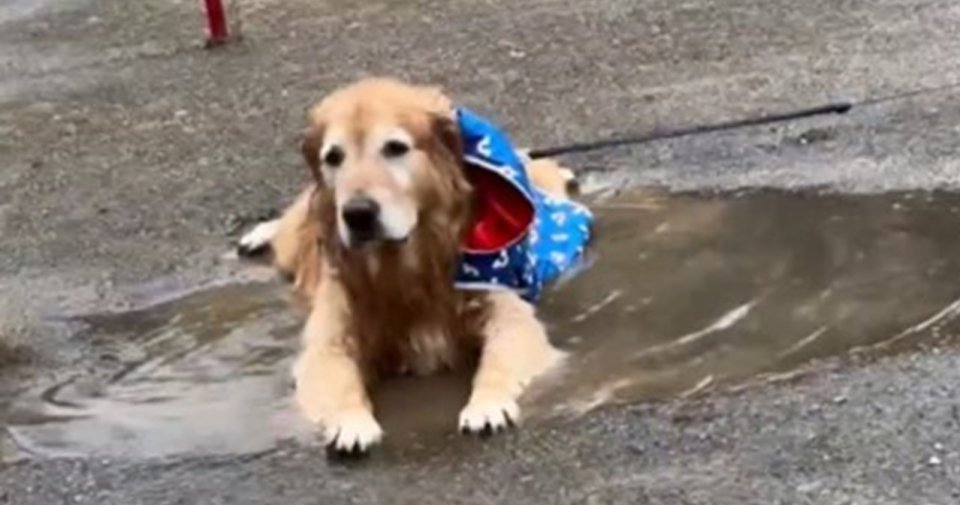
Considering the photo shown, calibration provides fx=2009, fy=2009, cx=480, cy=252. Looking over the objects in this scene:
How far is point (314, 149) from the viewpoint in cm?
647

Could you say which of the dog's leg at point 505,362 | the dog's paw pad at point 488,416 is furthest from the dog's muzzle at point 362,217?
the dog's paw pad at point 488,416

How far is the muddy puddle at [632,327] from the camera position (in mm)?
6016

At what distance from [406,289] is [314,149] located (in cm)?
54

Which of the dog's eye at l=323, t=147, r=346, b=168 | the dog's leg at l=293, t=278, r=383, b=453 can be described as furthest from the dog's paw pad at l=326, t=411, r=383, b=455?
the dog's eye at l=323, t=147, r=346, b=168

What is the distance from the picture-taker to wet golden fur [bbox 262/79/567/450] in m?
6.31

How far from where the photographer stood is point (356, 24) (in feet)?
42.2

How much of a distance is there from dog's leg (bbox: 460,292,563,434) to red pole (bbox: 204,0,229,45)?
6.02 meters

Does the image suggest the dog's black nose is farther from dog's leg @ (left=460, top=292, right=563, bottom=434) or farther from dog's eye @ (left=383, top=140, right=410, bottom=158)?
dog's leg @ (left=460, top=292, right=563, bottom=434)

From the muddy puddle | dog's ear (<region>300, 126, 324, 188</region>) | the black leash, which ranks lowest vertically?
the black leash

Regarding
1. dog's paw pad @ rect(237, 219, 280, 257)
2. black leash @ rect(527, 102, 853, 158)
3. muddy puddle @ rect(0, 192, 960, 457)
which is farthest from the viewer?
black leash @ rect(527, 102, 853, 158)

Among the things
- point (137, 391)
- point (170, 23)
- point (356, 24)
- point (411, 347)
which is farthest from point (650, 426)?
point (170, 23)

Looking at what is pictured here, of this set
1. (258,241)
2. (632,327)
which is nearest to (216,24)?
(258,241)

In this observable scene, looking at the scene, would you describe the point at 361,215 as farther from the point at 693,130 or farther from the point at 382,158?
the point at 693,130

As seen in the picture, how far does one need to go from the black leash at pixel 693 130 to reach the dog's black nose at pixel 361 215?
2.58m
